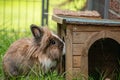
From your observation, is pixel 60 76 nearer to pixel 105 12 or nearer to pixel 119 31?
pixel 119 31

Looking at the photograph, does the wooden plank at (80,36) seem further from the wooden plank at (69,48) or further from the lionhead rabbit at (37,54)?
the lionhead rabbit at (37,54)

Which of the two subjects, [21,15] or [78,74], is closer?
[78,74]

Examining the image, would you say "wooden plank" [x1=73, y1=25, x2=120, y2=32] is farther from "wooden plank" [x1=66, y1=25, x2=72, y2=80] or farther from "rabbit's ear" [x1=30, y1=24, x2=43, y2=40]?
"rabbit's ear" [x1=30, y1=24, x2=43, y2=40]

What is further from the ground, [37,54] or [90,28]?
[90,28]

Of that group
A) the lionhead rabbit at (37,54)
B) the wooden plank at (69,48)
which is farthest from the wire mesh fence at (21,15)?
the wooden plank at (69,48)

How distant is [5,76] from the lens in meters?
7.41

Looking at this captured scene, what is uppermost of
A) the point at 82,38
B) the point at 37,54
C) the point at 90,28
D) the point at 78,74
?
the point at 90,28

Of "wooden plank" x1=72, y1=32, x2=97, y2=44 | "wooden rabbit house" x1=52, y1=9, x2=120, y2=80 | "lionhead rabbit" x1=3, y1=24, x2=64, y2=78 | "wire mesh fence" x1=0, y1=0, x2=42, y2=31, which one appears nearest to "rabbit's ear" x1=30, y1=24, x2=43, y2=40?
"lionhead rabbit" x1=3, y1=24, x2=64, y2=78

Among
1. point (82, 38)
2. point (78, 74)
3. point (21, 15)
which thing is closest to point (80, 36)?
point (82, 38)

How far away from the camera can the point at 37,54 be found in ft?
23.4

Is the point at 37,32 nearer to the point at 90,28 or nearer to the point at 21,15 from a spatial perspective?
the point at 90,28

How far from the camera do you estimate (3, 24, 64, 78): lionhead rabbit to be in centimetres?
710

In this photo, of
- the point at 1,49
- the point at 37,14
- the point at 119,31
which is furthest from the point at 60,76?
the point at 37,14

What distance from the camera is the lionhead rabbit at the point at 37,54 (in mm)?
7098
